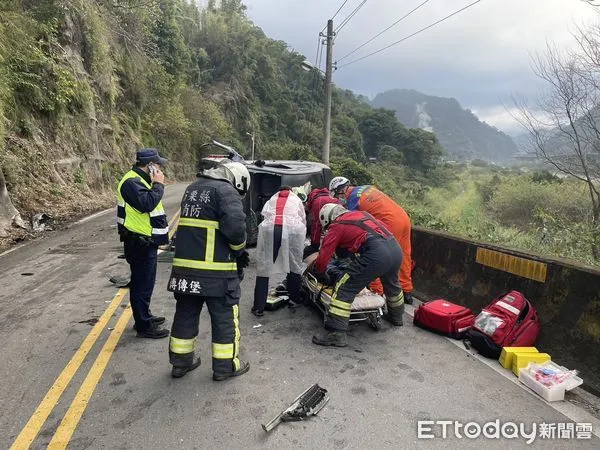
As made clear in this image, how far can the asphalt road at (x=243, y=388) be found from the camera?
301 centimetres

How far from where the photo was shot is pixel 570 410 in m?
3.44

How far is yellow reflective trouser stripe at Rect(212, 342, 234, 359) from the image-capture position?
373cm

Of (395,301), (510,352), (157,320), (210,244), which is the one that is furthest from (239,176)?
(510,352)

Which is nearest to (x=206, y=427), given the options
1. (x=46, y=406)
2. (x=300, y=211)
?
(x=46, y=406)

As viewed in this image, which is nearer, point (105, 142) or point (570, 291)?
point (570, 291)

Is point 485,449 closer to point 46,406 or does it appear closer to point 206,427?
point 206,427

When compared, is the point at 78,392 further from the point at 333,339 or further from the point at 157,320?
the point at 333,339

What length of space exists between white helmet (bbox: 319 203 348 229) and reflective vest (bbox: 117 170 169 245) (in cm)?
188

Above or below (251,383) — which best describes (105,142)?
above

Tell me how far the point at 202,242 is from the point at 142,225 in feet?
3.37

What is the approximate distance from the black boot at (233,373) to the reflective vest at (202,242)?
0.84 meters

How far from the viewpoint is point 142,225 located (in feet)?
14.5

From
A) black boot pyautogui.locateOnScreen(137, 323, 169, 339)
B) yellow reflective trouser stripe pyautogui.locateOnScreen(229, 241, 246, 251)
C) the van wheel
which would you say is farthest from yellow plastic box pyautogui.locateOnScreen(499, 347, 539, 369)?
the van wheel

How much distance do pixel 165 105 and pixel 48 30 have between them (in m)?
19.6
